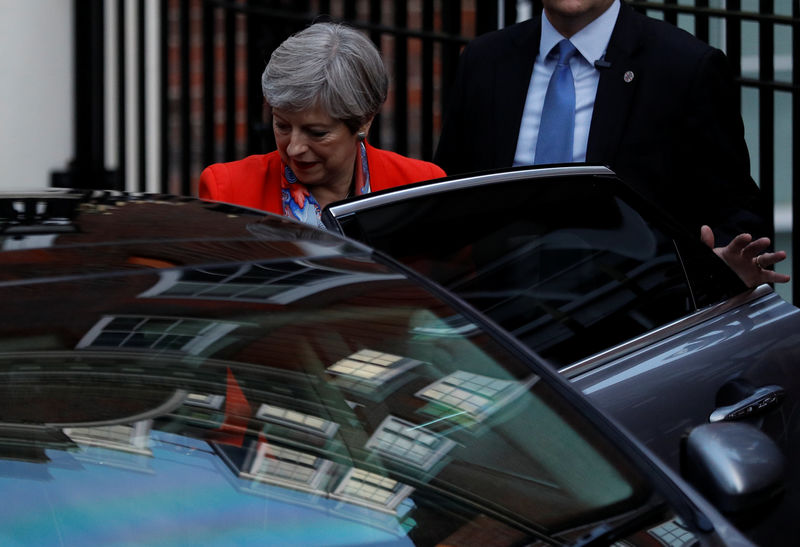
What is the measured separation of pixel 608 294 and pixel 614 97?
0.88 meters

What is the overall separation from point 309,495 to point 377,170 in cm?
148

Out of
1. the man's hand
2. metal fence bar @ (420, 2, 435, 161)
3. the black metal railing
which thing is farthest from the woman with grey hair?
metal fence bar @ (420, 2, 435, 161)

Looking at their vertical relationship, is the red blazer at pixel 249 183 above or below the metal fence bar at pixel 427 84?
below

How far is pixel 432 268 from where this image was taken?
2615 millimetres

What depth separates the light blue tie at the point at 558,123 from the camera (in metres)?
3.43

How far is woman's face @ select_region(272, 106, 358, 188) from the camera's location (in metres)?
2.93

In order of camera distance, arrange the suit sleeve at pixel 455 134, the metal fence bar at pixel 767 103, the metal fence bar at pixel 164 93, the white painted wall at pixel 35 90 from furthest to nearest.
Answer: the white painted wall at pixel 35 90
the metal fence bar at pixel 164 93
the metal fence bar at pixel 767 103
the suit sleeve at pixel 455 134

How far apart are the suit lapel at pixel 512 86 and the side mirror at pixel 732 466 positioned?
1544 millimetres

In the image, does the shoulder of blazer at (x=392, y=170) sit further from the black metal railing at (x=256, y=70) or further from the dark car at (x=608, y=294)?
the black metal railing at (x=256, y=70)

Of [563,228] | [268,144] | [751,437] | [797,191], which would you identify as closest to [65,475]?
[751,437]

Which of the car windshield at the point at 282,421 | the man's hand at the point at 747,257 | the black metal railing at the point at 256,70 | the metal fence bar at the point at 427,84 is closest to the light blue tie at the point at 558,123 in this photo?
the man's hand at the point at 747,257

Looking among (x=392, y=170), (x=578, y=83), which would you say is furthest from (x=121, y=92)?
(x=392, y=170)

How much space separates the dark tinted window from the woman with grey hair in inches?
17.8

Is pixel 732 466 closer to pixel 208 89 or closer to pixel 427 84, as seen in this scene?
pixel 427 84
